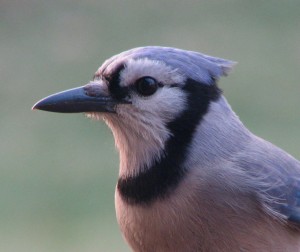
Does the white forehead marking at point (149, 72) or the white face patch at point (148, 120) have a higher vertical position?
the white forehead marking at point (149, 72)

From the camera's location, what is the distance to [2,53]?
7.71 metres

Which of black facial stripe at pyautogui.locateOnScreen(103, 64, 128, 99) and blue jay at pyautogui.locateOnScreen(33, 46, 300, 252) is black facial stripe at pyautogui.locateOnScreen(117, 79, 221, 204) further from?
black facial stripe at pyautogui.locateOnScreen(103, 64, 128, 99)

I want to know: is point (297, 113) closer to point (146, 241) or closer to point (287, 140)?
point (287, 140)

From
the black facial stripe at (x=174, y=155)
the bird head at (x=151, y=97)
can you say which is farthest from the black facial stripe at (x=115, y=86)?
the black facial stripe at (x=174, y=155)

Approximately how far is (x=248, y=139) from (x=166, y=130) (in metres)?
0.29

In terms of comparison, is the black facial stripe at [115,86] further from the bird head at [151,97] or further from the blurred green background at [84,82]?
the blurred green background at [84,82]

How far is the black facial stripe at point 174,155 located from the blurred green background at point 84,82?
6.46 ft

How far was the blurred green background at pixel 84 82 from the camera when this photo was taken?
5.46 meters

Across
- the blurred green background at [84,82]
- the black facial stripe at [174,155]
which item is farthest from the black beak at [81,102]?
the blurred green background at [84,82]

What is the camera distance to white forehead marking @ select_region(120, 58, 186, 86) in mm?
2795

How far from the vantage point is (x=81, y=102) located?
2852mm

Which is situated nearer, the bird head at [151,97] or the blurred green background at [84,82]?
the bird head at [151,97]

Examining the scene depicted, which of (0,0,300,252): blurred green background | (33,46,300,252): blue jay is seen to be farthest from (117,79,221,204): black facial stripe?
(0,0,300,252): blurred green background

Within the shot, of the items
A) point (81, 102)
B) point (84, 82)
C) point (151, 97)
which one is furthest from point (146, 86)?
point (84, 82)
